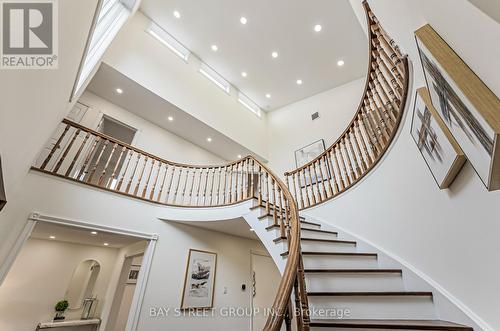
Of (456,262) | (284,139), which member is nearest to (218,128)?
(284,139)

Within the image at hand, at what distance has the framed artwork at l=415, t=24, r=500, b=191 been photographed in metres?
0.70

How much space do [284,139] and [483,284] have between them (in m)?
5.69

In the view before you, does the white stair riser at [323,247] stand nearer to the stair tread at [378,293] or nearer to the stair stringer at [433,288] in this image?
the stair stringer at [433,288]

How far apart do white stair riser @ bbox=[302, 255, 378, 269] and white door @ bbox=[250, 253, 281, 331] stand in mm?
2774

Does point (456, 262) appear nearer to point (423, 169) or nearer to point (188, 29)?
point (423, 169)

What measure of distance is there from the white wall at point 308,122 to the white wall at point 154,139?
215cm

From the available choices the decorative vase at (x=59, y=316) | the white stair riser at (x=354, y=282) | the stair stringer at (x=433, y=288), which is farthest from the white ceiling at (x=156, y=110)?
the decorative vase at (x=59, y=316)

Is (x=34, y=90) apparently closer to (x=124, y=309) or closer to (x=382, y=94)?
(x=382, y=94)

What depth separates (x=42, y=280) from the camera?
4.50 meters

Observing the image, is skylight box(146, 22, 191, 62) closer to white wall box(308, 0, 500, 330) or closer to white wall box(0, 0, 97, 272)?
white wall box(0, 0, 97, 272)

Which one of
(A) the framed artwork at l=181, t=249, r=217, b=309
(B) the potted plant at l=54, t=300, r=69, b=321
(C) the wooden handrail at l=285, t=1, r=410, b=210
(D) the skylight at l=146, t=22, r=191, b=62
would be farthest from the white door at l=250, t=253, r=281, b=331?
(D) the skylight at l=146, t=22, r=191, b=62

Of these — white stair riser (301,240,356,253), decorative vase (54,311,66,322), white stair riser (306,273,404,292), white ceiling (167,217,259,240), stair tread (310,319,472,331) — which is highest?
white ceiling (167,217,259,240)

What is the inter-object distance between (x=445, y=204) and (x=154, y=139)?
5.45m

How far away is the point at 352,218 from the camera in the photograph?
2.96 metres
